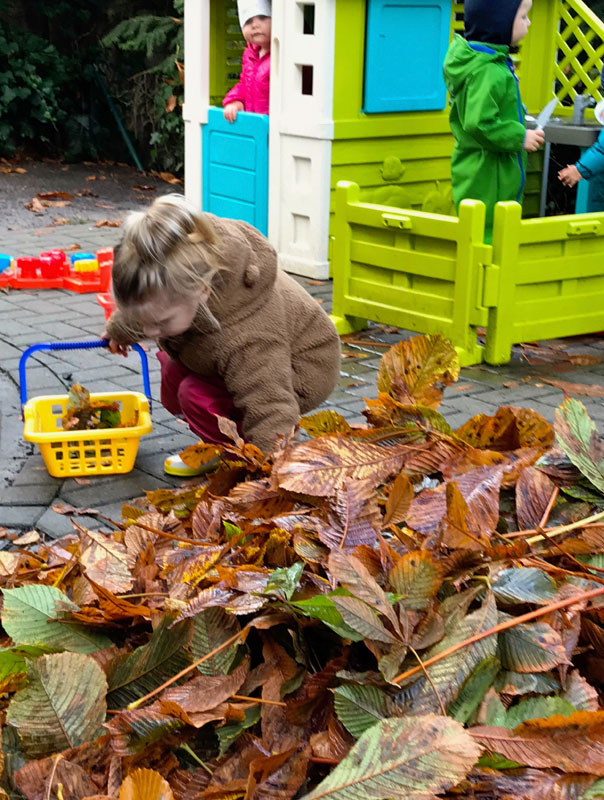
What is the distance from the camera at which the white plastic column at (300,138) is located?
6355mm

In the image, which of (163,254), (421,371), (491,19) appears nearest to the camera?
(421,371)

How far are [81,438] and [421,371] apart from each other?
1665 millimetres

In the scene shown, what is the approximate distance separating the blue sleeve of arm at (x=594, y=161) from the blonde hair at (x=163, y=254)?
316 centimetres

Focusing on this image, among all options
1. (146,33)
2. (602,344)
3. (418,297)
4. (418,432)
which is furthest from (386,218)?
(146,33)

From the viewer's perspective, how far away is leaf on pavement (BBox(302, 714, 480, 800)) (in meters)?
1.10

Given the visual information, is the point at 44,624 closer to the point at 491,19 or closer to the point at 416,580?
the point at 416,580

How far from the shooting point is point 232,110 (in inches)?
275

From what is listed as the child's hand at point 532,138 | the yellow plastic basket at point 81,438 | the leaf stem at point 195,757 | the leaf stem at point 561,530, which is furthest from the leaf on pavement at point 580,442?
the child's hand at point 532,138

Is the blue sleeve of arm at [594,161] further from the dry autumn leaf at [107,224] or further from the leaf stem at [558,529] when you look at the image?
the leaf stem at [558,529]

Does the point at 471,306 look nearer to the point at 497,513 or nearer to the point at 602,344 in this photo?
the point at 602,344

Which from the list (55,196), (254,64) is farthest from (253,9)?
(55,196)

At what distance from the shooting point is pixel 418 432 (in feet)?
6.17

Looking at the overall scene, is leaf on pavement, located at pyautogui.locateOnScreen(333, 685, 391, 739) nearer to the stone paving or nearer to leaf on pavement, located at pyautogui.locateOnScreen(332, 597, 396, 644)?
leaf on pavement, located at pyautogui.locateOnScreen(332, 597, 396, 644)

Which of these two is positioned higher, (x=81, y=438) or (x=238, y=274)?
(x=238, y=274)
